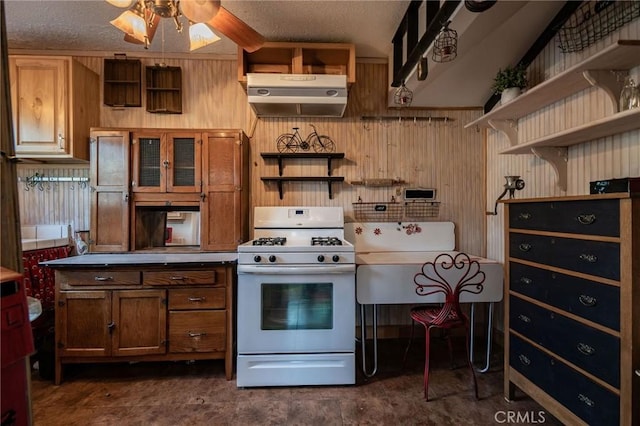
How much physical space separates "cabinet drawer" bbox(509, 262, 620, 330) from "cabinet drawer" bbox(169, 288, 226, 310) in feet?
6.57

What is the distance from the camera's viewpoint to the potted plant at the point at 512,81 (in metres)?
2.18

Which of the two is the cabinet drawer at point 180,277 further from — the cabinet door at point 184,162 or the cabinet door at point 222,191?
the cabinet door at point 184,162

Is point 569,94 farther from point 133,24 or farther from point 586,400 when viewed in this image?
point 133,24

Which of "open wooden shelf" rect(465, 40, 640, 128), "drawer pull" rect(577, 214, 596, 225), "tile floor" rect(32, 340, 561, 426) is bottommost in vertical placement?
"tile floor" rect(32, 340, 561, 426)

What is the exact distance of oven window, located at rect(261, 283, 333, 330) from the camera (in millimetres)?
2148

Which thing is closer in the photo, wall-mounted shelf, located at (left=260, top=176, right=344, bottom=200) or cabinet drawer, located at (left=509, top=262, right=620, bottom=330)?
cabinet drawer, located at (left=509, top=262, right=620, bottom=330)

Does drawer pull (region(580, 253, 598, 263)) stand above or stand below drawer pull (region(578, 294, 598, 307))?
above

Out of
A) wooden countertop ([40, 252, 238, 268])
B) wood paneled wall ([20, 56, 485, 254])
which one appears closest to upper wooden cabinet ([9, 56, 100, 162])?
wood paneled wall ([20, 56, 485, 254])

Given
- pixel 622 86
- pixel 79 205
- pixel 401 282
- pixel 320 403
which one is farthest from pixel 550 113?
pixel 79 205

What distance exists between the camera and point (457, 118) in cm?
299

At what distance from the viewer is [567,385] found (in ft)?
4.91

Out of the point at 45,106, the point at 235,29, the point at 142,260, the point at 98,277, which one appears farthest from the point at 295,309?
the point at 45,106

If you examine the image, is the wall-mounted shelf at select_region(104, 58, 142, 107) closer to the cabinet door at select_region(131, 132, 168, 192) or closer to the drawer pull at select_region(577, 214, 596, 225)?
the cabinet door at select_region(131, 132, 168, 192)

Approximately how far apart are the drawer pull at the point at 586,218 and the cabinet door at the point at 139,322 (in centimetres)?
256
